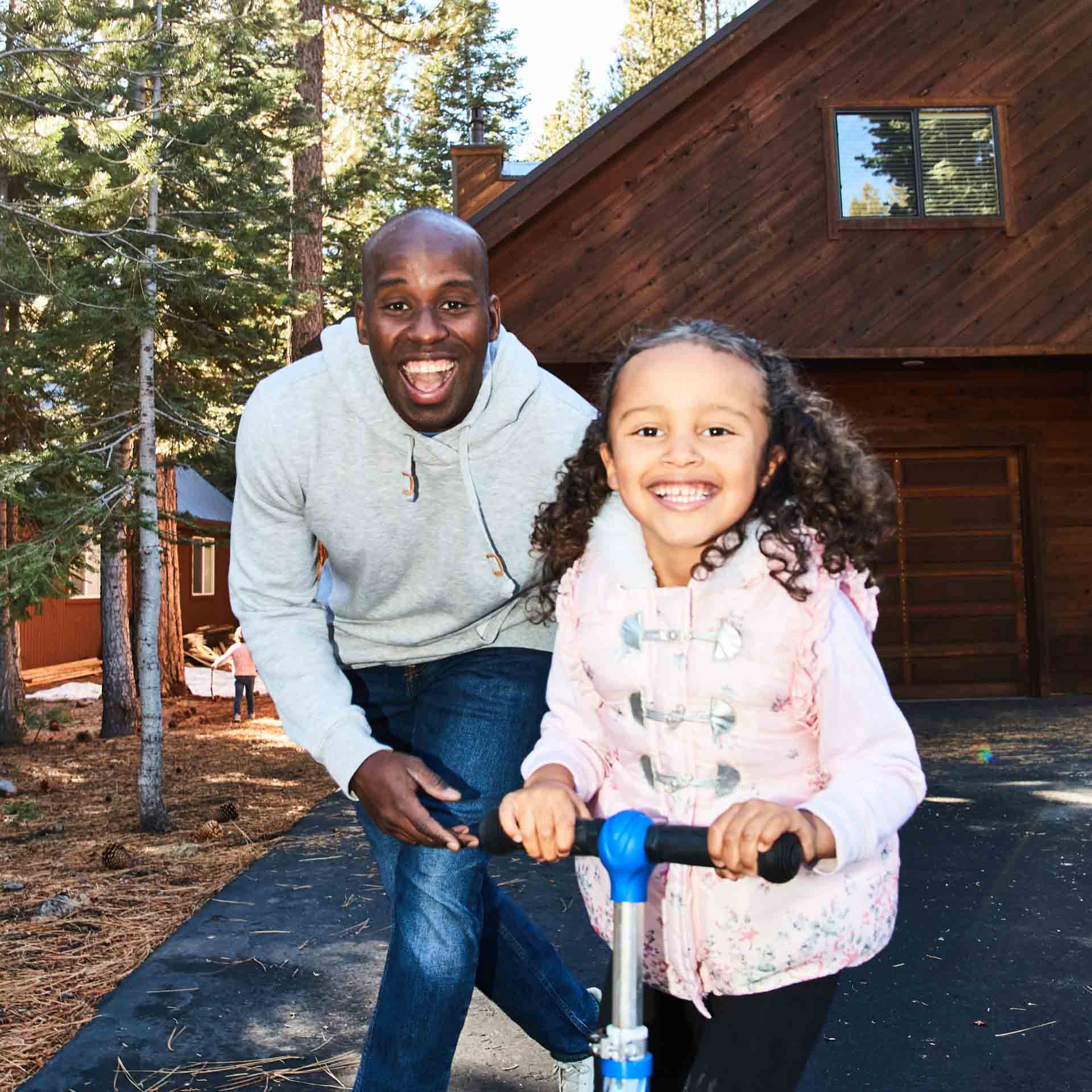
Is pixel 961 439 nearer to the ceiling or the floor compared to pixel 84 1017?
nearer to the ceiling

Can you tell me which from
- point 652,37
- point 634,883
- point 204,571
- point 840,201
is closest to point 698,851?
point 634,883

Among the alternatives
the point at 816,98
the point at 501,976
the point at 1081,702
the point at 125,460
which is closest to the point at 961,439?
the point at 1081,702

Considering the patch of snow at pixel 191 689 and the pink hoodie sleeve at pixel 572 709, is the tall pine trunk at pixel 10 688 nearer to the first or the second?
the patch of snow at pixel 191 689

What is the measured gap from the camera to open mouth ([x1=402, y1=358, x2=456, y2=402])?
2619mm

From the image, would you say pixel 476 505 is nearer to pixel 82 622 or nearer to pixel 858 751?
pixel 858 751

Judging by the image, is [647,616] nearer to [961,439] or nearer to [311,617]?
[311,617]

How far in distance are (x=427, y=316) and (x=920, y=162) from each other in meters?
10.4

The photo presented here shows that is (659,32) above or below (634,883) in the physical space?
above

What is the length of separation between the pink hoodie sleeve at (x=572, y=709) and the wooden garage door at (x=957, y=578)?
10946 mm

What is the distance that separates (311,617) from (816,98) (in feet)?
33.8

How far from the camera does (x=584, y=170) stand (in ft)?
34.6

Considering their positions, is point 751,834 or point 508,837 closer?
point 751,834

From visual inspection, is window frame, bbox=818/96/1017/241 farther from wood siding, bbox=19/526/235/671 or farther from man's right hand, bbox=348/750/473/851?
man's right hand, bbox=348/750/473/851

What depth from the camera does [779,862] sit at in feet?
5.16
